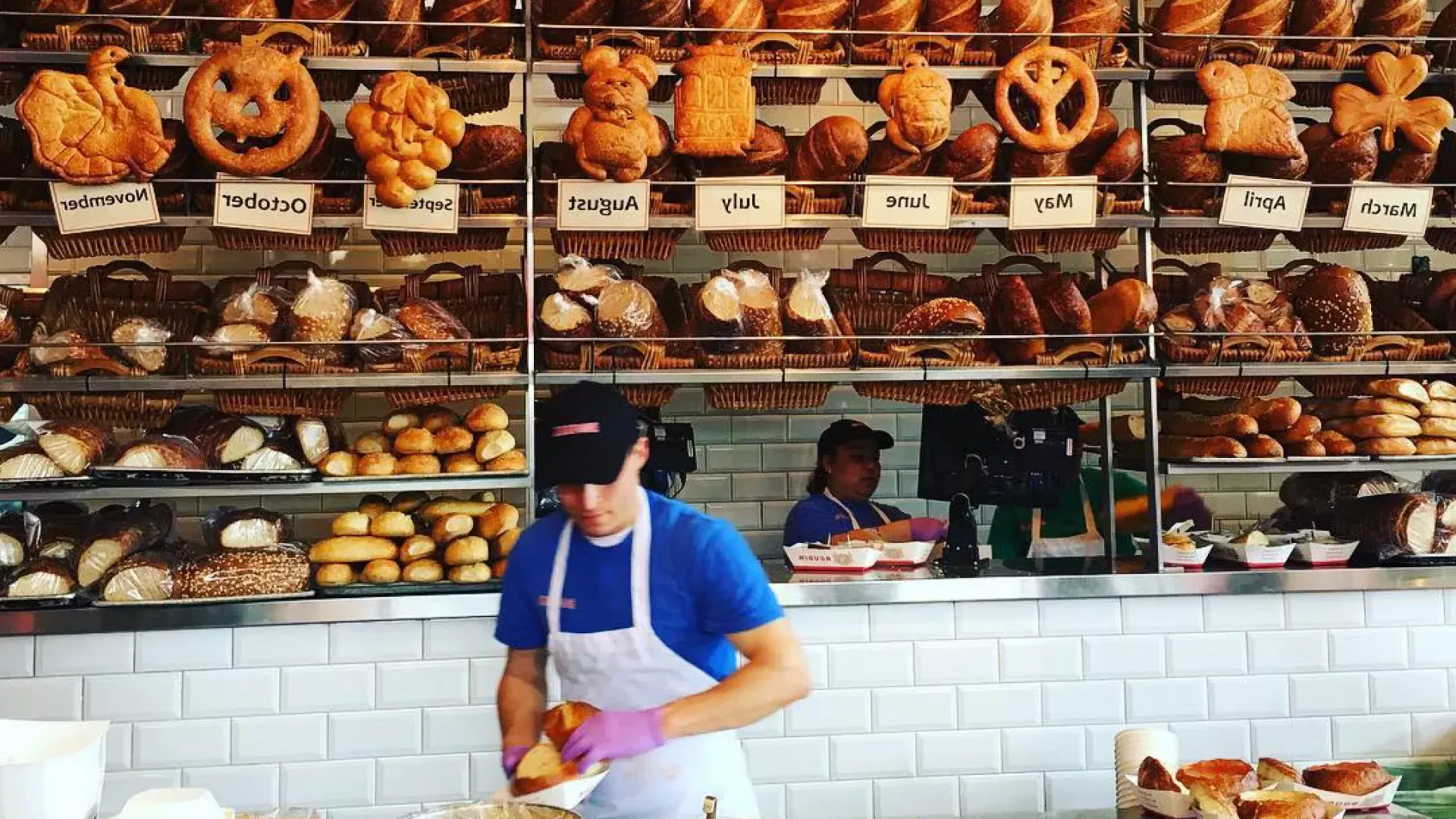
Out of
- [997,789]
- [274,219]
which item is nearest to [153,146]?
[274,219]

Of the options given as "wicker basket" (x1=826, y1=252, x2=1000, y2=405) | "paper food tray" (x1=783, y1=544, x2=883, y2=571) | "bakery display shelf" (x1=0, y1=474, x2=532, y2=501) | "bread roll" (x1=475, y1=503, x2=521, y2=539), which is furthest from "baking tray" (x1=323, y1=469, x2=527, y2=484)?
"wicker basket" (x1=826, y1=252, x2=1000, y2=405)

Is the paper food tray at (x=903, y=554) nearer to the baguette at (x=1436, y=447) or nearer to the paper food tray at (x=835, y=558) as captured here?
the paper food tray at (x=835, y=558)

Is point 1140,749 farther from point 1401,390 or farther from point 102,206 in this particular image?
point 102,206

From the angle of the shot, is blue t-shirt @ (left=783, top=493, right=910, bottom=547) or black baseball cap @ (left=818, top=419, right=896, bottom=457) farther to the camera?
black baseball cap @ (left=818, top=419, right=896, bottom=457)

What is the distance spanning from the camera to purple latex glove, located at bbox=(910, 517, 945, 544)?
13.5ft

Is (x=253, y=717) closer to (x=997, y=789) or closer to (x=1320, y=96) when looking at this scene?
(x=997, y=789)

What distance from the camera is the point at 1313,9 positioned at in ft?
12.3

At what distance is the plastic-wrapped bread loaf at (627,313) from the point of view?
3453 millimetres

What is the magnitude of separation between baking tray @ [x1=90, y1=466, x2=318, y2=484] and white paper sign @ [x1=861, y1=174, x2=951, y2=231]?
167 cm

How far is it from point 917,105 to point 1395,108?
56.6 inches

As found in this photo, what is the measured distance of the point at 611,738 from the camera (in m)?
1.83

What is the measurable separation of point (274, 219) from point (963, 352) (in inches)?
74.4

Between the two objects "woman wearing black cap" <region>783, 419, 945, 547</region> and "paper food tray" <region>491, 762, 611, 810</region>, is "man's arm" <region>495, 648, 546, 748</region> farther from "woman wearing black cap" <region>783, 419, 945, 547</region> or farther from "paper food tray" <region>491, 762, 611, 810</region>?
"woman wearing black cap" <region>783, 419, 945, 547</region>

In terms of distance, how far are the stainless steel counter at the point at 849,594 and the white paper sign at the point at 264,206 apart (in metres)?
0.97
